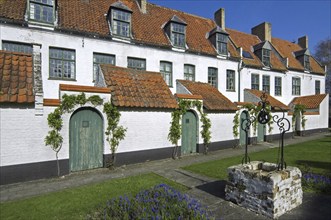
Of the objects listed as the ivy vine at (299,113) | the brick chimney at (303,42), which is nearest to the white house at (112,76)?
the ivy vine at (299,113)

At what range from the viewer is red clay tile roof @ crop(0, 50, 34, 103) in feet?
25.3

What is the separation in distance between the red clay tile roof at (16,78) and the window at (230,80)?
15.3 meters

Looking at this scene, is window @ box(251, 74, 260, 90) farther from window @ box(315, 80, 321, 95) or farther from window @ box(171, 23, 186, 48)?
window @ box(315, 80, 321, 95)

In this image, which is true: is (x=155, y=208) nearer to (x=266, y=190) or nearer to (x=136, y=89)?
(x=266, y=190)

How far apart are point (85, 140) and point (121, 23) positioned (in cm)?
903

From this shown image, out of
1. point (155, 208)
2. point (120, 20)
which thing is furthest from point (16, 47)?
point (155, 208)

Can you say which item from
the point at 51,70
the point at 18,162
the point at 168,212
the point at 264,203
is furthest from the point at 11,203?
the point at 51,70

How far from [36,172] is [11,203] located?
2036 mm

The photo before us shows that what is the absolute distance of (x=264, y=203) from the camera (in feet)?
17.4

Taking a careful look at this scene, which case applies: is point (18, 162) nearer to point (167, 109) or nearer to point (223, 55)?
point (167, 109)

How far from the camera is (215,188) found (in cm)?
719

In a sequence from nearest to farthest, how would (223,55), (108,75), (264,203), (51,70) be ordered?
(264,203) < (108,75) < (51,70) < (223,55)

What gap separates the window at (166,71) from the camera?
16.0m

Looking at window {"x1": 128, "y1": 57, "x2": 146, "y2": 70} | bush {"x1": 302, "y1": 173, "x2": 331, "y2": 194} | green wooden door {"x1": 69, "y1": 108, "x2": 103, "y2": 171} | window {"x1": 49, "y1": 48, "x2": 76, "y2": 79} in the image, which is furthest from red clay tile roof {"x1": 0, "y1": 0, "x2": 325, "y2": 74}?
bush {"x1": 302, "y1": 173, "x2": 331, "y2": 194}
